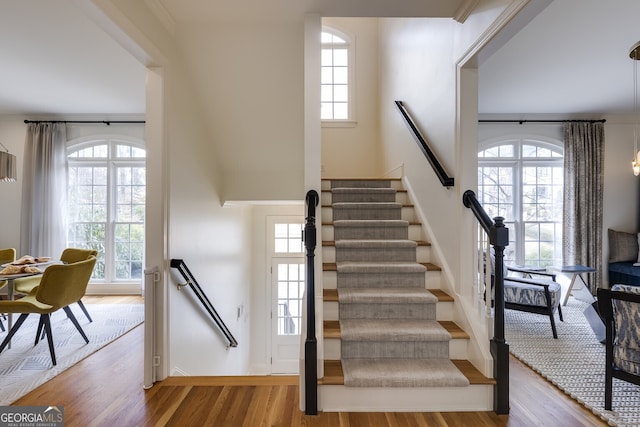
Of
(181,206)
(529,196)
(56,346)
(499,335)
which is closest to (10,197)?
(56,346)

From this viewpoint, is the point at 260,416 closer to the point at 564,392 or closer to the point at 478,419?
the point at 478,419

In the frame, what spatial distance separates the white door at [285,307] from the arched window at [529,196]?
12.1 ft

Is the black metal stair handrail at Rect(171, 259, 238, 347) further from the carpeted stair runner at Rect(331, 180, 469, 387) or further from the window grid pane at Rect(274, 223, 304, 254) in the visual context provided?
the window grid pane at Rect(274, 223, 304, 254)

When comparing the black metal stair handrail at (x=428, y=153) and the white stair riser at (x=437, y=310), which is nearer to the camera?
the white stair riser at (x=437, y=310)

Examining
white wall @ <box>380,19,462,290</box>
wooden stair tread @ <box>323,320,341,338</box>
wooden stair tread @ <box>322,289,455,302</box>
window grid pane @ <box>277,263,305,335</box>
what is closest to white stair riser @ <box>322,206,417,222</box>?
white wall @ <box>380,19,462,290</box>

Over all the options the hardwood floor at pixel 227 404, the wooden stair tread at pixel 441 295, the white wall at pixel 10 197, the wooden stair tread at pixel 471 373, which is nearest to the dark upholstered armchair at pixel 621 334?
the hardwood floor at pixel 227 404

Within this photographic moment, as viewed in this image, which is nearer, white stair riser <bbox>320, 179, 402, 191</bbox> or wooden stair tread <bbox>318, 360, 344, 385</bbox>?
wooden stair tread <bbox>318, 360, 344, 385</bbox>

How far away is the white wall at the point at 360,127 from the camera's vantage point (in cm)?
525

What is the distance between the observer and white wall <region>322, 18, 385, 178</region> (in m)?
5.25

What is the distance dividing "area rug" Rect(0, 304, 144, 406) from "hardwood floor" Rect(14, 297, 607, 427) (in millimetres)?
166

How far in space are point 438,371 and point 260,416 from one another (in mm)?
1141

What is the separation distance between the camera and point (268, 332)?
18.8ft

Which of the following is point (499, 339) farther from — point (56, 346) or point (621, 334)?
point (56, 346)

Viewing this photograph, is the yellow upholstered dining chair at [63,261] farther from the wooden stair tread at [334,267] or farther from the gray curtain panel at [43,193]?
the wooden stair tread at [334,267]
